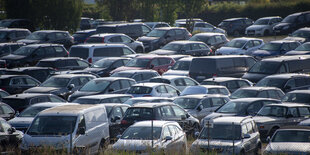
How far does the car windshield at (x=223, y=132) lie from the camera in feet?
51.9

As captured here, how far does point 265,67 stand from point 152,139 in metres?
14.6

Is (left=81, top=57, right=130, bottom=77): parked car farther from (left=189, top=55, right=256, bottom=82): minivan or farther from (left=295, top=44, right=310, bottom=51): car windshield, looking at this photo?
(left=295, top=44, right=310, bottom=51): car windshield

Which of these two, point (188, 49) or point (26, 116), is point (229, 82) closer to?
point (26, 116)

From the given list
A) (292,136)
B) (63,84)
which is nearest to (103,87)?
(63,84)

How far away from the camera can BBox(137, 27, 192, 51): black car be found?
39875 mm

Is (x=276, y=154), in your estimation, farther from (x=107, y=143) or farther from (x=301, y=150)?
(x=107, y=143)

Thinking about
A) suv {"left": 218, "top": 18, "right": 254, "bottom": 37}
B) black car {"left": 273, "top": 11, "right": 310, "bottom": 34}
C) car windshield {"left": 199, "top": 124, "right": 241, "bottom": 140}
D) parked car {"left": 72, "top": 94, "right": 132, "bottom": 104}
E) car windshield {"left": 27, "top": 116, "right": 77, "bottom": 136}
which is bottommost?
suv {"left": 218, "top": 18, "right": 254, "bottom": 37}

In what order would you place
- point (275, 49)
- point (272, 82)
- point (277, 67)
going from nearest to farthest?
point (272, 82) < point (277, 67) < point (275, 49)

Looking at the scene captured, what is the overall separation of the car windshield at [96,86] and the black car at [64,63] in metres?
6.12

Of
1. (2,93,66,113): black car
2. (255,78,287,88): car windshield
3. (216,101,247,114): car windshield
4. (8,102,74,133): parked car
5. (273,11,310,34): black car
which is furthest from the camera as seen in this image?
(273,11,310,34): black car

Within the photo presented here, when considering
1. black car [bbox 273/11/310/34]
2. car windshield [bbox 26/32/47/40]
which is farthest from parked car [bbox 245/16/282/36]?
car windshield [bbox 26/32/47/40]

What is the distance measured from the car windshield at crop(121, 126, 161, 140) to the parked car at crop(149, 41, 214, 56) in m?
19.8

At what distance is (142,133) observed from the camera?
15.6m

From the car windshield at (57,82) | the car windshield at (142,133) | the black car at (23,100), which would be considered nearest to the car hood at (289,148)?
the car windshield at (142,133)
